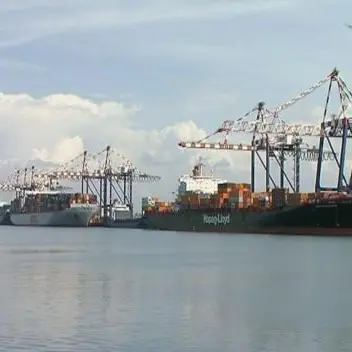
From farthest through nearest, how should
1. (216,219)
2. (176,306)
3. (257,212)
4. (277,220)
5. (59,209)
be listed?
1. (59,209)
2. (216,219)
3. (257,212)
4. (277,220)
5. (176,306)

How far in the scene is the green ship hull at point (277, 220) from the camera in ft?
284

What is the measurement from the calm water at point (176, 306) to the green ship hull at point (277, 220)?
38.2 meters

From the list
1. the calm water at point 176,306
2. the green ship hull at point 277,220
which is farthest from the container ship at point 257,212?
the calm water at point 176,306

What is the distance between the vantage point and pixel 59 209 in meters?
167

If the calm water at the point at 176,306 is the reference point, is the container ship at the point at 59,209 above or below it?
above

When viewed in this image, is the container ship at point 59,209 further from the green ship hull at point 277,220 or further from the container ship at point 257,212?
the green ship hull at point 277,220

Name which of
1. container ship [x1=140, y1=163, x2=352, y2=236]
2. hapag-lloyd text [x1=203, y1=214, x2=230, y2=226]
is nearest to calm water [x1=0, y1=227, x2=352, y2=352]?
container ship [x1=140, y1=163, x2=352, y2=236]

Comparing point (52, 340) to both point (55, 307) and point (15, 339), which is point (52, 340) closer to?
point (15, 339)

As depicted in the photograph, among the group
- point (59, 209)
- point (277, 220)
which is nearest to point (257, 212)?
point (277, 220)

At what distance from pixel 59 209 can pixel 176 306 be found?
141 metres

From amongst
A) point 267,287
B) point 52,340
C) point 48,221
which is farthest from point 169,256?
point 48,221

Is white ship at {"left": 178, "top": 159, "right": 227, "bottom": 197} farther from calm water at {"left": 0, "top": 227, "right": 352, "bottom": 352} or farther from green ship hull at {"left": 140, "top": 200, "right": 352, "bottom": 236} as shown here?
calm water at {"left": 0, "top": 227, "right": 352, "bottom": 352}

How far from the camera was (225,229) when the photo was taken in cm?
10469

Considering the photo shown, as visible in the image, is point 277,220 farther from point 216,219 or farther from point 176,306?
point 176,306
